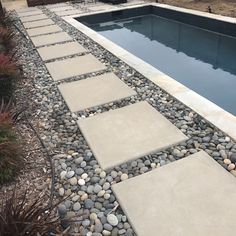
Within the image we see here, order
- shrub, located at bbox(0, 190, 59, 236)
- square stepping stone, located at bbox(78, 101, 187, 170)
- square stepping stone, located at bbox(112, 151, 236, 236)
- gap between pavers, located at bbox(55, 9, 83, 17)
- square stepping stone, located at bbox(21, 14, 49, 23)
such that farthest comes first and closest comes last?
gap between pavers, located at bbox(55, 9, 83, 17), square stepping stone, located at bbox(21, 14, 49, 23), square stepping stone, located at bbox(78, 101, 187, 170), square stepping stone, located at bbox(112, 151, 236, 236), shrub, located at bbox(0, 190, 59, 236)

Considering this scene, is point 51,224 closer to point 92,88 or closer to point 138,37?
point 92,88

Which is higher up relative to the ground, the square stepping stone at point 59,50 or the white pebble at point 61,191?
the square stepping stone at point 59,50

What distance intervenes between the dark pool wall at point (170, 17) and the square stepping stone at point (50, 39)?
2530mm

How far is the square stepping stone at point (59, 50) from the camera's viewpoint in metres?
5.35

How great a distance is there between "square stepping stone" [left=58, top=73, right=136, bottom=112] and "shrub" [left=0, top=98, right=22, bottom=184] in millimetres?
1031

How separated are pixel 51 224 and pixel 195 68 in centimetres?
462

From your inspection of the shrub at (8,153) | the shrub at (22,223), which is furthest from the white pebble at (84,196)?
the shrub at (8,153)

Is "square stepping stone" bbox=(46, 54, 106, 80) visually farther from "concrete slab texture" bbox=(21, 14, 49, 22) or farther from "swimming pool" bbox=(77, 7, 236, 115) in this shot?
"concrete slab texture" bbox=(21, 14, 49, 22)

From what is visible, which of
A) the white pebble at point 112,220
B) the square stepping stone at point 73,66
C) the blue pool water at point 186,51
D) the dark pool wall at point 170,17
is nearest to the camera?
the white pebble at point 112,220

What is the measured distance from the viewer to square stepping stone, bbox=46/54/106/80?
443cm

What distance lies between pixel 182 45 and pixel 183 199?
5.54 m

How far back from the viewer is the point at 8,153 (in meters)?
2.30

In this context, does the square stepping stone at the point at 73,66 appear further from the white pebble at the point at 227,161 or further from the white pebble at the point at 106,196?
the white pebble at the point at 227,161

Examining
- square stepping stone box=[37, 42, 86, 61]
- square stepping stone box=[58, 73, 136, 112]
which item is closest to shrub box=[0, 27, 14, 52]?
square stepping stone box=[37, 42, 86, 61]
